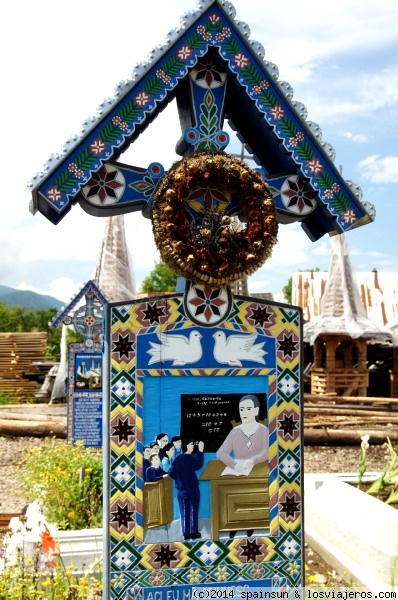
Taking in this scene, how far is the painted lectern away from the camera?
12.4 ft

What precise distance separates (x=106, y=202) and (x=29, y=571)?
2.54m

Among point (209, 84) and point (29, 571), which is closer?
point (209, 84)

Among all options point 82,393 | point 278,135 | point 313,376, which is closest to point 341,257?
point 313,376

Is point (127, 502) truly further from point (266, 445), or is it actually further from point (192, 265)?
point (192, 265)

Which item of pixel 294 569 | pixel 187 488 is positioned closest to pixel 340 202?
pixel 187 488

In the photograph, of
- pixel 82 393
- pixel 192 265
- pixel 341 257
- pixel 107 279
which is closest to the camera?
pixel 192 265

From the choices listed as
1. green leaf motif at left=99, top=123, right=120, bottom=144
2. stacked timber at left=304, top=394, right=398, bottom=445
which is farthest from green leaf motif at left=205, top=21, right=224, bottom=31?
stacked timber at left=304, top=394, right=398, bottom=445

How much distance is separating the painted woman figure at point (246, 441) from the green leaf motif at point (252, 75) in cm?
187

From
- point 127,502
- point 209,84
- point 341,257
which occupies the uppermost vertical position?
point 341,257

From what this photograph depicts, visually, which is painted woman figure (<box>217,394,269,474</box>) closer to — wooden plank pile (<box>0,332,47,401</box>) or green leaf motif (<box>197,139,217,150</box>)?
green leaf motif (<box>197,139,217,150</box>)

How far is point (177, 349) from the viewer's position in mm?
3891

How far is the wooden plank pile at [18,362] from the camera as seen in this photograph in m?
20.0

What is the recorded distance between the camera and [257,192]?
3902 mm

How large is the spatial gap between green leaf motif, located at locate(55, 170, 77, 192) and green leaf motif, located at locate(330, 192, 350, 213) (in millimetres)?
1572
